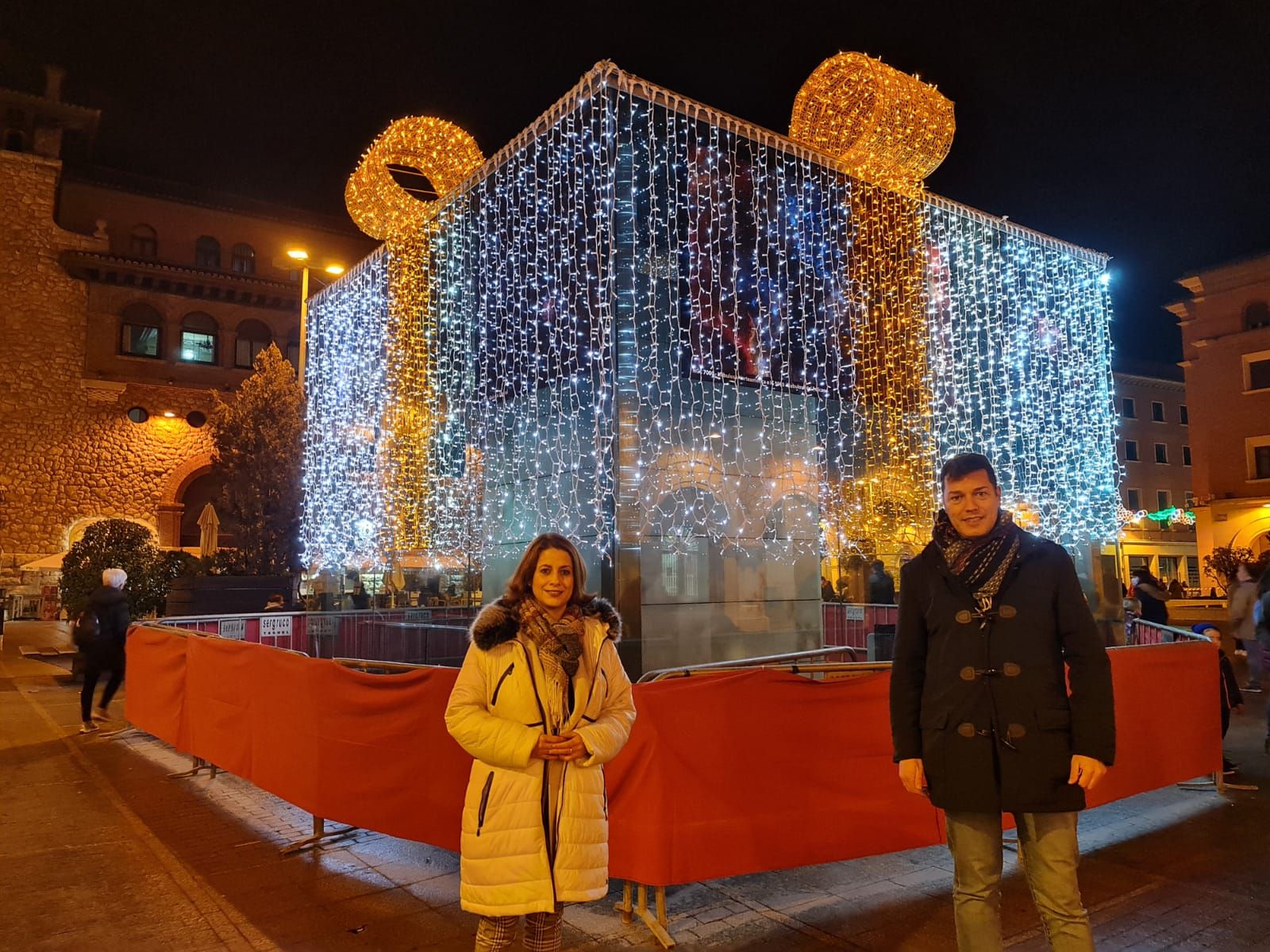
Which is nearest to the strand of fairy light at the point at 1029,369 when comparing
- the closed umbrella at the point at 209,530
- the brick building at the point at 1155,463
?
the closed umbrella at the point at 209,530

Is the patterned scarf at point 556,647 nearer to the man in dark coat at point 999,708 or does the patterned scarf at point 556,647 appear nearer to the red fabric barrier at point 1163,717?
the man in dark coat at point 999,708

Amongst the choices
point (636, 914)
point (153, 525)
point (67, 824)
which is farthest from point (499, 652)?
point (153, 525)

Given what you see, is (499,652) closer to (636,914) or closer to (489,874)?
(489,874)

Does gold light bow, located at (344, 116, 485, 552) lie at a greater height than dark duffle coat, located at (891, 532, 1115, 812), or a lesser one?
greater

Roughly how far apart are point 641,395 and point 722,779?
6.87 metres

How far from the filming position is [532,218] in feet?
38.7

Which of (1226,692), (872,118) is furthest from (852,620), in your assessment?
(872,118)

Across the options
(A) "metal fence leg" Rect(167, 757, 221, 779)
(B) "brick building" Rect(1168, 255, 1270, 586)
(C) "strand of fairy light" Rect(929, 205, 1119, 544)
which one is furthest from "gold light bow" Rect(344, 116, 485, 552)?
(B) "brick building" Rect(1168, 255, 1270, 586)

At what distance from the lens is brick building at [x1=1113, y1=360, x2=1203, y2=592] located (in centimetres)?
4303

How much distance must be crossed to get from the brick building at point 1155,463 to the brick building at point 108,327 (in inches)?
1495

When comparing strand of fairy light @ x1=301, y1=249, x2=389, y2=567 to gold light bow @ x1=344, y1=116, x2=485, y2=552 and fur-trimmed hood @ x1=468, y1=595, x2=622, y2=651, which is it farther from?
fur-trimmed hood @ x1=468, y1=595, x2=622, y2=651

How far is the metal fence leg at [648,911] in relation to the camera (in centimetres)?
389

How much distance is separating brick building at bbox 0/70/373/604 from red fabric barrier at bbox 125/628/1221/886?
24297 mm

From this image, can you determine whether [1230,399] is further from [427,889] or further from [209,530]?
[427,889]
